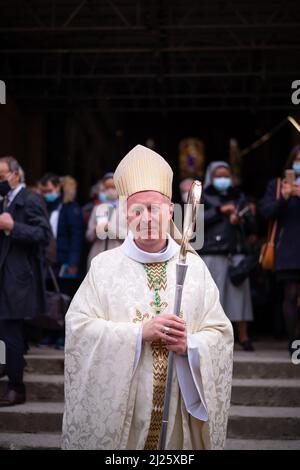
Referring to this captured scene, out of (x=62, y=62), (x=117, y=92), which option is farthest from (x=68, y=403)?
(x=117, y=92)

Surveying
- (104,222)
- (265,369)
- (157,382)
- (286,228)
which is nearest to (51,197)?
(104,222)

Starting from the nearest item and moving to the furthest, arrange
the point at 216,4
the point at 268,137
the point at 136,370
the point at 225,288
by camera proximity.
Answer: the point at 136,370
the point at 225,288
the point at 216,4
the point at 268,137

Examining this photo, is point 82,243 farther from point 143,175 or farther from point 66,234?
point 143,175

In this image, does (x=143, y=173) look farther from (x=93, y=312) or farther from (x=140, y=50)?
(x=140, y=50)

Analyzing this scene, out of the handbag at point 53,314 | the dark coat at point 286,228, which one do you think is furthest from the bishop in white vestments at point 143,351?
the dark coat at point 286,228

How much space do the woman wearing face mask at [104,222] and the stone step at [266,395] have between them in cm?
187

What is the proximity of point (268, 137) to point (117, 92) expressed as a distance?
13.2 ft

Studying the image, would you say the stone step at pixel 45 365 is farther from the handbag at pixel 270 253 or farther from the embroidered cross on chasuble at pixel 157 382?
the embroidered cross on chasuble at pixel 157 382

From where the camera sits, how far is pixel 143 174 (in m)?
3.81

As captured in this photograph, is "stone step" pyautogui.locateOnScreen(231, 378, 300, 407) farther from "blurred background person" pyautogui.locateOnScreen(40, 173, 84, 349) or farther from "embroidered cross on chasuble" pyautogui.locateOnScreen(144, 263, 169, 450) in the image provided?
"embroidered cross on chasuble" pyautogui.locateOnScreen(144, 263, 169, 450)

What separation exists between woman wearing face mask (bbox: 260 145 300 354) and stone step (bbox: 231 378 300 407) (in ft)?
1.99

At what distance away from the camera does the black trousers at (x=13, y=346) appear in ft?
19.7

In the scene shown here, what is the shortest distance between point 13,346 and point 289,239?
2.83 meters

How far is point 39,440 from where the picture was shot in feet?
19.1
